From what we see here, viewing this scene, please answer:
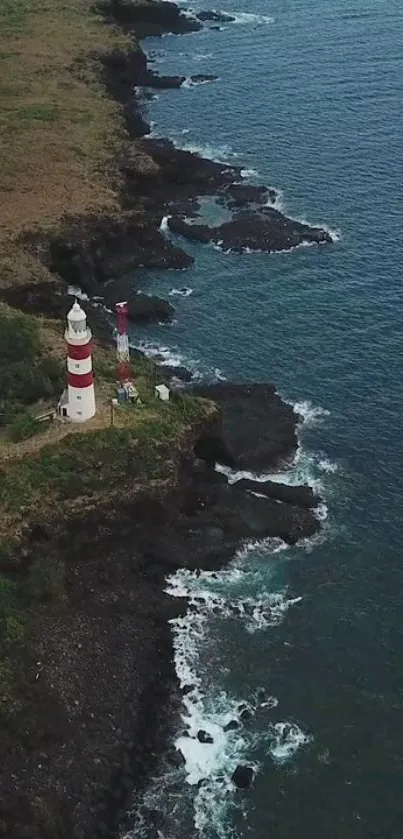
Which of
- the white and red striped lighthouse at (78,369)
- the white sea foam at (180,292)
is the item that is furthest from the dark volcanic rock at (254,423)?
the white sea foam at (180,292)

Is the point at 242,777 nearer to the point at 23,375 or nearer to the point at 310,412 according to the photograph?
the point at 23,375

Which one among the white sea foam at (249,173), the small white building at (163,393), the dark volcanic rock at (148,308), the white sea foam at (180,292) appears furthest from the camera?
the white sea foam at (249,173)

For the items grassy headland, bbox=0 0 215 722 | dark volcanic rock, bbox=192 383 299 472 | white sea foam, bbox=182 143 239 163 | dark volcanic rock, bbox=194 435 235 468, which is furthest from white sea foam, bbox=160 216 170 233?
dark volcanic rock, bbox=194 435 235 468

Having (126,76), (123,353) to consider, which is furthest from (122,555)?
(126,76)

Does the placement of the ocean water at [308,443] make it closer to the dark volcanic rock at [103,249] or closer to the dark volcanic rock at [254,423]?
the dark volcanic rock at [254,423]

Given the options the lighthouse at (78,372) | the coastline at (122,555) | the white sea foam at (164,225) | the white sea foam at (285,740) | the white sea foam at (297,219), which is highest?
the lighthouse at (78,372)

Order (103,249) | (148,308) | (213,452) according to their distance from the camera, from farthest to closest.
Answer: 1. (103,249)
2. (148,308)
3. (213,452)
